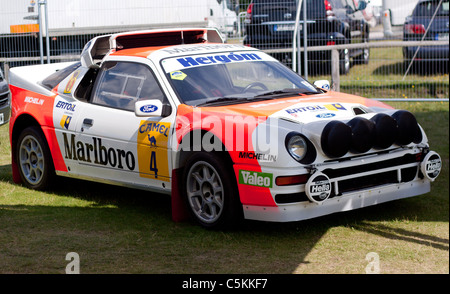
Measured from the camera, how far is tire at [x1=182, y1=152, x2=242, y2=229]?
5.93 metres

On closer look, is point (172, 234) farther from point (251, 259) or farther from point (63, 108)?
point (63, 108)

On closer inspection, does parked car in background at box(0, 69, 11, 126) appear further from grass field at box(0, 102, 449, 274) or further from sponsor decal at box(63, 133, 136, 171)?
sponsor decal at box(63, 133, 136, 171)

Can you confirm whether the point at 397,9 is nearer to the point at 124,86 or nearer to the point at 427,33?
the point at 427,33

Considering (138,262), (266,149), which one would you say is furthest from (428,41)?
(138,262)

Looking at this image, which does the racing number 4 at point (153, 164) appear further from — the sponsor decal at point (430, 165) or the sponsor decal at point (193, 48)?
the sponsor decal at point (430, 165)

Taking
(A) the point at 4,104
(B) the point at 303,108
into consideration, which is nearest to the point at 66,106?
(B) the point at 303,108

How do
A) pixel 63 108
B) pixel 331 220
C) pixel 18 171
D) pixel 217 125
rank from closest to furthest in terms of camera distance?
1. pixel 217 125
2. pixel 331 220
3. pixel 63 108
4. pixel 18 171

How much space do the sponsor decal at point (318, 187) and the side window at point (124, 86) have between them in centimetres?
172

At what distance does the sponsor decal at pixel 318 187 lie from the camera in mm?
5602

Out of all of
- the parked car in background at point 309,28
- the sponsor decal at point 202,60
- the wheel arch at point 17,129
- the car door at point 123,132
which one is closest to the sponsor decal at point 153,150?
the car door at point 123,132

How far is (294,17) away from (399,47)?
79.2 inches

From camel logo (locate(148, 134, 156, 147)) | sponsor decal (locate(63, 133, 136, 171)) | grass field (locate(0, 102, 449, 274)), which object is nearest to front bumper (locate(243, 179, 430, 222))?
grass field (locate(0, 102, 449, 274))

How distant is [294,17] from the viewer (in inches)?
517

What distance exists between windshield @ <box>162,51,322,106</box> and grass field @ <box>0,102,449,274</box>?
116 centimetres
